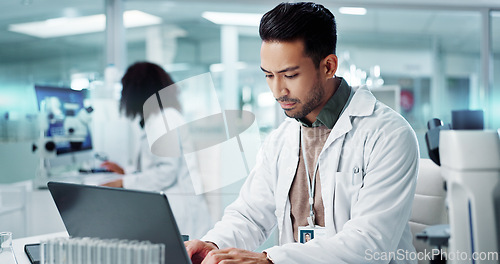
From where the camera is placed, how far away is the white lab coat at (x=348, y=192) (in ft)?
3.54

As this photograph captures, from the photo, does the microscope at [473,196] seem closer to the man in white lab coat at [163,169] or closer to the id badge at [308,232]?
the id badge at [308,232]

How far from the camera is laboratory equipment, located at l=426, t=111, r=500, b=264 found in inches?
21.2

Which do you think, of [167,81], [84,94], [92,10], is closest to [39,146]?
[84,94]

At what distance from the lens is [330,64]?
4.32 feet

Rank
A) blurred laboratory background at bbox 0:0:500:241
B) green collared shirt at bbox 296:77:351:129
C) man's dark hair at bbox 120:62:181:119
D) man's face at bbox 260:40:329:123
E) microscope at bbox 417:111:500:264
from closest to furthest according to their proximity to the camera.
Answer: microscope at bbox 417:111:500:264 → man's face at bbox 260:40:329:123 → green collared shirt at bbox 296:77:351:129 → man's dark hair at bbox 120:62:181:119 → blurred laboratory background at bbox 0:0:500:241

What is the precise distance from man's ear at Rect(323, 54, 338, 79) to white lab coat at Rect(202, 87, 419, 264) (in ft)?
0.39

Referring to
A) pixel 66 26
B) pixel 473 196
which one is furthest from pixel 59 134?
pixel 473 196

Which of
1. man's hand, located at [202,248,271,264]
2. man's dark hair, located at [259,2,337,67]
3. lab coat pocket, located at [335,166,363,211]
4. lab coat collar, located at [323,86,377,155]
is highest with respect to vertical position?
man's dark hair, located at [259,2,337,67]

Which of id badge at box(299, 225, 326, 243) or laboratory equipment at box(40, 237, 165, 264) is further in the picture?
id badge at box(299, 225, 326, 243)

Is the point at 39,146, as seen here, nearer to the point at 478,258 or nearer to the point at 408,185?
the point at 408,185

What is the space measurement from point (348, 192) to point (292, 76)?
1.24 feet

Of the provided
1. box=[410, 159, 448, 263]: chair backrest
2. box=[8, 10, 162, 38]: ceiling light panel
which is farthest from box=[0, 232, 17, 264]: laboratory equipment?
box=[8, 10, 162, 38]: ceiling light panel

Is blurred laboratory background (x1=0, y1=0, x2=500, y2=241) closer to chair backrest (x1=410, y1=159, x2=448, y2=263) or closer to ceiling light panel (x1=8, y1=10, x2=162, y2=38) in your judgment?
ceiling light panel (x1=8, y1=10, x2=162, y2=38)

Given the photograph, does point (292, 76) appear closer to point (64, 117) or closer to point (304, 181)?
point (304, 181)
